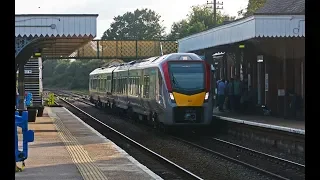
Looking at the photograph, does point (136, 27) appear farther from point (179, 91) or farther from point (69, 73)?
point (179, 91)

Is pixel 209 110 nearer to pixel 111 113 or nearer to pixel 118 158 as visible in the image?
Result: pixel 118 158

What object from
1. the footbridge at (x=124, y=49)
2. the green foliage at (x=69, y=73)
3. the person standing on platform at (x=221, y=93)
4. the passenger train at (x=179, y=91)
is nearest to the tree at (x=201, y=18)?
the green foliage at (x=69, y=73)

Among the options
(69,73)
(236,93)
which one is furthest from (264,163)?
(69,73)

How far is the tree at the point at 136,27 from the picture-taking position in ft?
378

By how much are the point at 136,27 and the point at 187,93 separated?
327 feet

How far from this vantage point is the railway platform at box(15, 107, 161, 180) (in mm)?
11109

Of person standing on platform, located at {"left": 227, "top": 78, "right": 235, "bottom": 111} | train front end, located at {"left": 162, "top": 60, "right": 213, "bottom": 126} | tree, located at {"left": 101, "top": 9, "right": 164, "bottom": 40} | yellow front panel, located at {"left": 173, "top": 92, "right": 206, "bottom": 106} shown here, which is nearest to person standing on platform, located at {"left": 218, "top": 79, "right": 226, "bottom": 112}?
person standing on platform, located at {"left": 227, "top": 78, "right": 235, "bottom": 111}

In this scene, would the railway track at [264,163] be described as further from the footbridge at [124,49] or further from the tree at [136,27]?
the tree at [136,27]

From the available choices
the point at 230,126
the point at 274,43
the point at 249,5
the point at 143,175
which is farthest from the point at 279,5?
the point at 249,5

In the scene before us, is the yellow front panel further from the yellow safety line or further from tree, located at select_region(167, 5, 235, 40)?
tree, located at select_region(167, 5, 235, 40)

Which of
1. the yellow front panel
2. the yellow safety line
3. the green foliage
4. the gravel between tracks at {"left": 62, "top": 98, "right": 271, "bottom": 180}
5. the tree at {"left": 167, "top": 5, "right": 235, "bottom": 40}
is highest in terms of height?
the tree at {"left": 167, "top": 5, "right": 235, "bottom": 40}

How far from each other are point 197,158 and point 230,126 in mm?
6580

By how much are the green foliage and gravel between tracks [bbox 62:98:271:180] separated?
232ft

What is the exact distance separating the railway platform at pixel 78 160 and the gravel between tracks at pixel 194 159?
143cm
